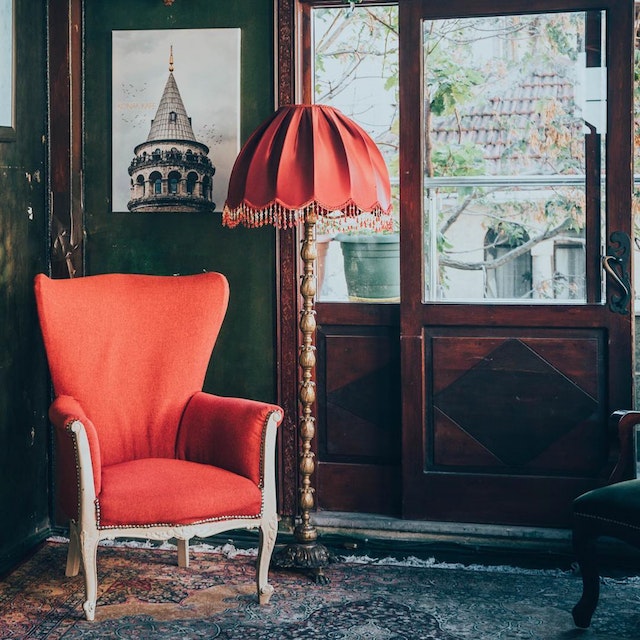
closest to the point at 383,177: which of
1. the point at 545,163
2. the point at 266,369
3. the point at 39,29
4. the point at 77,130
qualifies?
the point at 545,163

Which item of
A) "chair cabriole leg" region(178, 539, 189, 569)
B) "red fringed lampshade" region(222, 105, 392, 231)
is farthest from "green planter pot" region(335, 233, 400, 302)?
"chair cabriole leg" region(178, 539, 189, 569)

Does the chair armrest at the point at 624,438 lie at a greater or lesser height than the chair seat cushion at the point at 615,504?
greater

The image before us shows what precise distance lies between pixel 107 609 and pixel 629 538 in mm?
1722

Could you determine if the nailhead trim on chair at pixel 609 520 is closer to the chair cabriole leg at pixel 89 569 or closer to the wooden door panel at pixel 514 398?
the wooden door panel at pixel 514 398

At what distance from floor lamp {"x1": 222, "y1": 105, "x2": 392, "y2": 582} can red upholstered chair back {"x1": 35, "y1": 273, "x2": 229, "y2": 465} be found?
370 millimetres

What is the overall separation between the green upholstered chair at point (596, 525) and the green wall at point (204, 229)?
1.46 m

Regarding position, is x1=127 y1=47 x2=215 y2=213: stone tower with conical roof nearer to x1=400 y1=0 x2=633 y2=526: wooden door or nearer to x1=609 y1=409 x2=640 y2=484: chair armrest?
x1=400 y1=0 x2=633 y2=526: wooden door

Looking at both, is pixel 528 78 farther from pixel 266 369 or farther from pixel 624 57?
pixel 266 369

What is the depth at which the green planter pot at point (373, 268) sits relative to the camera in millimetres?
3709

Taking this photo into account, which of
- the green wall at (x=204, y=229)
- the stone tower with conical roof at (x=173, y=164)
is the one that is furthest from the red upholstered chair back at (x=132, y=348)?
the stone tower with conical roof at (x=173, y=164)

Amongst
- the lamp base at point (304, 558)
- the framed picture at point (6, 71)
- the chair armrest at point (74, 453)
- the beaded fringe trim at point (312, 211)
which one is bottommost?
the lamp base at point (304, 558)

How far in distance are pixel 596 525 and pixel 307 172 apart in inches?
60.2

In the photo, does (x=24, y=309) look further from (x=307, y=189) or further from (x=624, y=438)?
(x=624, y=438)

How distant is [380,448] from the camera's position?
373 centimetres
